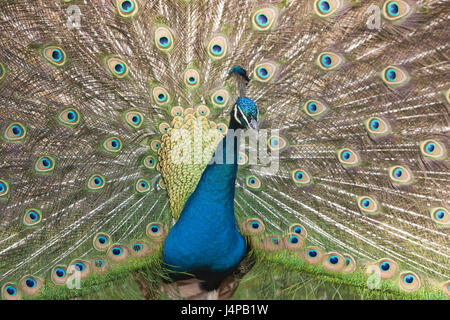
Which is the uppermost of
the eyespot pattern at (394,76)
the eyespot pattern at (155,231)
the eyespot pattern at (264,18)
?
→ the eyespot pattern at (264,18)

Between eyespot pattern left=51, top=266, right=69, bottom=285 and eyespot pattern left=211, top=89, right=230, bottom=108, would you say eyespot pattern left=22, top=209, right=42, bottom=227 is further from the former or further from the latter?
eyespot pattern left=211, top=89, right=230, bottom=108

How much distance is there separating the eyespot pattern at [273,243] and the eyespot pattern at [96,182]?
0.82m

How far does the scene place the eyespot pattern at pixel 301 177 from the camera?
1.80 meters

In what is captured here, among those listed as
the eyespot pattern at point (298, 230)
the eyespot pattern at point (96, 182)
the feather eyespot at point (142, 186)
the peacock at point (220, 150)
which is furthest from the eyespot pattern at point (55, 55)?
the eyespot pattern at point (298, 230)

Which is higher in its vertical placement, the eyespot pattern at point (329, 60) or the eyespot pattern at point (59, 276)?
the eyespot pattern at point (329, 60)

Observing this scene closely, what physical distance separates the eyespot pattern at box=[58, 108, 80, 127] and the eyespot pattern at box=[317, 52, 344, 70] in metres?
1.08

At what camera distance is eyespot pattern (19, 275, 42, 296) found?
1.63 meters

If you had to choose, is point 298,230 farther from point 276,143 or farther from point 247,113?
point 247,113

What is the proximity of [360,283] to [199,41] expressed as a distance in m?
1.29

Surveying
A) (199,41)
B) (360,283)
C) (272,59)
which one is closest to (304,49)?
(272,59)

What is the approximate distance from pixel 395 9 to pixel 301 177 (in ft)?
2.64

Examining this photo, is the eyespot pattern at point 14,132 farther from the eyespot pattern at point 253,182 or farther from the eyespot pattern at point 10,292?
the eyespot pattern at point 253,182

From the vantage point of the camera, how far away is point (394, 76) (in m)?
1.58

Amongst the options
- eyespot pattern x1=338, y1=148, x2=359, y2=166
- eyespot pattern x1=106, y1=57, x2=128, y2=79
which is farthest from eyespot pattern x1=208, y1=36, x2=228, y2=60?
eyespot pattern x1=338, y1=148, x2=359, y2=166
